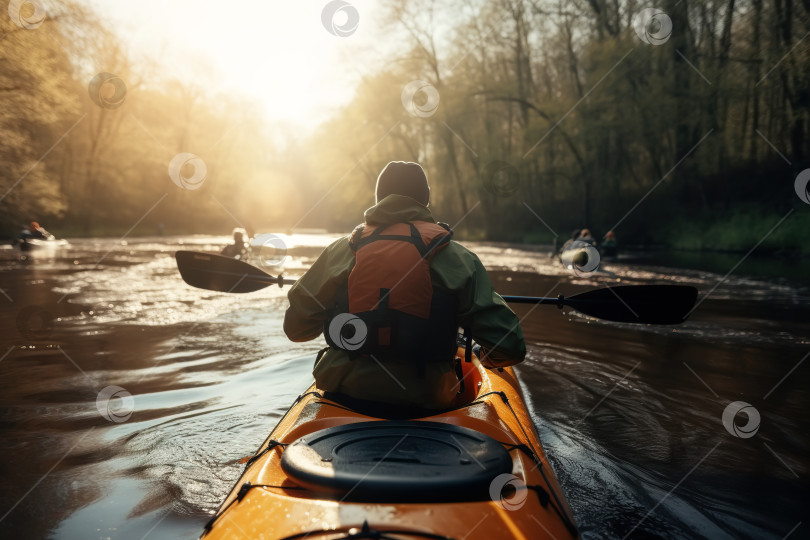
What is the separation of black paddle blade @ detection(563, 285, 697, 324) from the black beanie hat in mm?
1576

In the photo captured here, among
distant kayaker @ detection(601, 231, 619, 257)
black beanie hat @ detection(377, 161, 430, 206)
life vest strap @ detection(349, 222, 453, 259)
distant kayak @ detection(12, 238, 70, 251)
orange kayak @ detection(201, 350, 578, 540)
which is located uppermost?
black beanie hat @ detection(377, 161, 430, 206)

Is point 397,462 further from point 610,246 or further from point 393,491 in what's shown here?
point 610,246

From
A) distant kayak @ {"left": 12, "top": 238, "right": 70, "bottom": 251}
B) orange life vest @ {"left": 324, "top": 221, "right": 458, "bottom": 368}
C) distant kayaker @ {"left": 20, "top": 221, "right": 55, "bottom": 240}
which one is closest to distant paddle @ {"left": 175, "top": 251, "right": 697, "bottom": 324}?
orange life vest @ {"left": 324, "top": 221, "right": 458, "bottom": 368}

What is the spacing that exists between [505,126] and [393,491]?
3605 cm

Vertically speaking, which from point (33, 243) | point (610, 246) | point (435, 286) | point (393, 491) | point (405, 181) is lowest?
point (610, 246)

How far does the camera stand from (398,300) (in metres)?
2.31

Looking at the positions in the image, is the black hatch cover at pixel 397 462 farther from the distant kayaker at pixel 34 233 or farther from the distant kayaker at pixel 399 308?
the distant kayaker at pixel 34 233

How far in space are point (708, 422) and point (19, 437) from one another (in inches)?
206

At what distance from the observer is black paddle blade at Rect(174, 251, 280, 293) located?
4.24 meters

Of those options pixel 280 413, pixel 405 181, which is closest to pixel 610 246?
pixel 280 413

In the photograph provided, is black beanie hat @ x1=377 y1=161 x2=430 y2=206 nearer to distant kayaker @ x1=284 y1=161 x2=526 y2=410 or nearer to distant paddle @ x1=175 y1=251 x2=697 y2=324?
distant kayaker @ x1=284 y1=161 x2=526 y2=410

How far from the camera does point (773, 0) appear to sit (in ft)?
56.7

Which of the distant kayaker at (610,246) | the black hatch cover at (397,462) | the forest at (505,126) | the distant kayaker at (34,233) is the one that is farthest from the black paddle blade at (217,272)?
the distant kayaker at (34,233)

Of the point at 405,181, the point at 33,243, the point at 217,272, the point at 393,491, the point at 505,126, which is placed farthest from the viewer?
the point at 505,126
